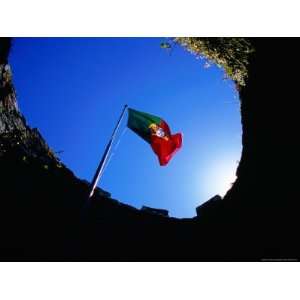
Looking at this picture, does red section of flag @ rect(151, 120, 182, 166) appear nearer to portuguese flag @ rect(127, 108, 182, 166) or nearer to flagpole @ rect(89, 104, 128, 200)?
portuguese flag @ rect(127, 108, 182, 166)

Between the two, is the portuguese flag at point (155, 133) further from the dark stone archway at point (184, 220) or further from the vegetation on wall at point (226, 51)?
the vegetation on wall at point (226, 51)

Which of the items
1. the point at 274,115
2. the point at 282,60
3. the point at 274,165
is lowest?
the point at 274,165

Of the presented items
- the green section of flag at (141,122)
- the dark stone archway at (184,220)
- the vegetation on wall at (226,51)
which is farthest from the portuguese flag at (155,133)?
the vegetation on wall at (226,51)

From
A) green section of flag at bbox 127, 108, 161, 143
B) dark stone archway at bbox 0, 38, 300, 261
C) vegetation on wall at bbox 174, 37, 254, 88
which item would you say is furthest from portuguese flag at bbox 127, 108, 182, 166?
vegetation on wall at bbox 174, 37, 254, 88

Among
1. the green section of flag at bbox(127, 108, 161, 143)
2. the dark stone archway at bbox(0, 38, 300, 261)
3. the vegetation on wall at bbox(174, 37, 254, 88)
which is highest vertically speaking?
the vegetation on wall at bbox(174, 37, 254, 88)
